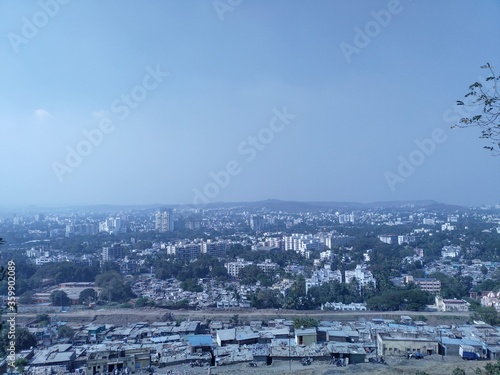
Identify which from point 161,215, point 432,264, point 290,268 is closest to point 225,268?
point 290,268

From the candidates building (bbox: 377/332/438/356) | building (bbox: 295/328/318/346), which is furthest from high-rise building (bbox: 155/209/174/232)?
building (bbox: 377/332/438/356)

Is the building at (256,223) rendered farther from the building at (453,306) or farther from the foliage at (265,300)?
the building at (453,306)

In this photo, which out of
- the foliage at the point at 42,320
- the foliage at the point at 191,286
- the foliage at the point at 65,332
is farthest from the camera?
the foliage at the point at 191,286

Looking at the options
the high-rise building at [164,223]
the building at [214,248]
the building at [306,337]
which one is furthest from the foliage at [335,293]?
the high-rise building at [164,223]

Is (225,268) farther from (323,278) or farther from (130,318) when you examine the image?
(130,318)

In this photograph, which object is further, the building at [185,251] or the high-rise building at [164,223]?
the high-rise building at [164,223]

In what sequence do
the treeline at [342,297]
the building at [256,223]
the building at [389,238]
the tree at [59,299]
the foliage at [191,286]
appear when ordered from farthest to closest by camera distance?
the building at [256,223], the building at [389,238], the foliage at [191,286], the tree at [59,299], the treeline at [342,297]

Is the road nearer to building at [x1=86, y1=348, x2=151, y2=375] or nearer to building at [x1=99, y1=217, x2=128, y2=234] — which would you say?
building at [x1=86, y1=348, x2=151, y2=375]

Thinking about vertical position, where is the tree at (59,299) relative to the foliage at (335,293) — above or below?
below

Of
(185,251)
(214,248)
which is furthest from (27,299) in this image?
(214,248)
